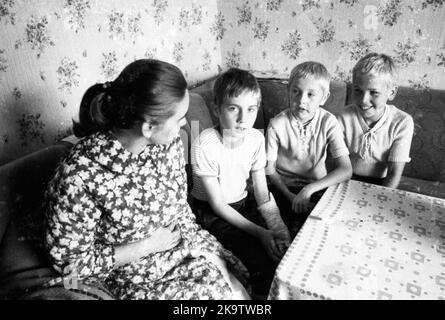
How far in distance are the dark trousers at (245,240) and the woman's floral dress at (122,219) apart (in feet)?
0.21

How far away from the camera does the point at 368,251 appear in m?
0.91

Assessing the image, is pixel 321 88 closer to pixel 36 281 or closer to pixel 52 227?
pixel 52 227

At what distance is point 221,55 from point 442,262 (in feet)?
7.09

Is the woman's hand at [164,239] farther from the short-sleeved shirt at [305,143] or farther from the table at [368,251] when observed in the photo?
the short-sleeved shirt at [305,143]

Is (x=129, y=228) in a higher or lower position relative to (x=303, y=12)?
Result: lower

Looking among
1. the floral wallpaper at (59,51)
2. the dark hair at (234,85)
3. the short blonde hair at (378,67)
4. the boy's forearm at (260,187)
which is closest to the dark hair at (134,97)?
the dark hair at (234,85)

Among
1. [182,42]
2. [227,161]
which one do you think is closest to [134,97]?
[227,161]

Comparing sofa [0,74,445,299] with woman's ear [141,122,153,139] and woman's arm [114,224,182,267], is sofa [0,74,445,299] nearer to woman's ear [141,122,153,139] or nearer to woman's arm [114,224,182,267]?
woman's arm [114,224,182,267]

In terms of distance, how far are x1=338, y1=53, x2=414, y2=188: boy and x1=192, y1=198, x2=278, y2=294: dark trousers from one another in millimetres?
595

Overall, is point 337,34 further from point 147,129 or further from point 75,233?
point 75,233

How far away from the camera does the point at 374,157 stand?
1.66m

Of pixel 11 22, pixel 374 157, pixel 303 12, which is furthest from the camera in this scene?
pixel 303 12

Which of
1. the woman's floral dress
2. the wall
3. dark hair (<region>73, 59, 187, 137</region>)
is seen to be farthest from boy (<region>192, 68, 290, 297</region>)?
the wall
